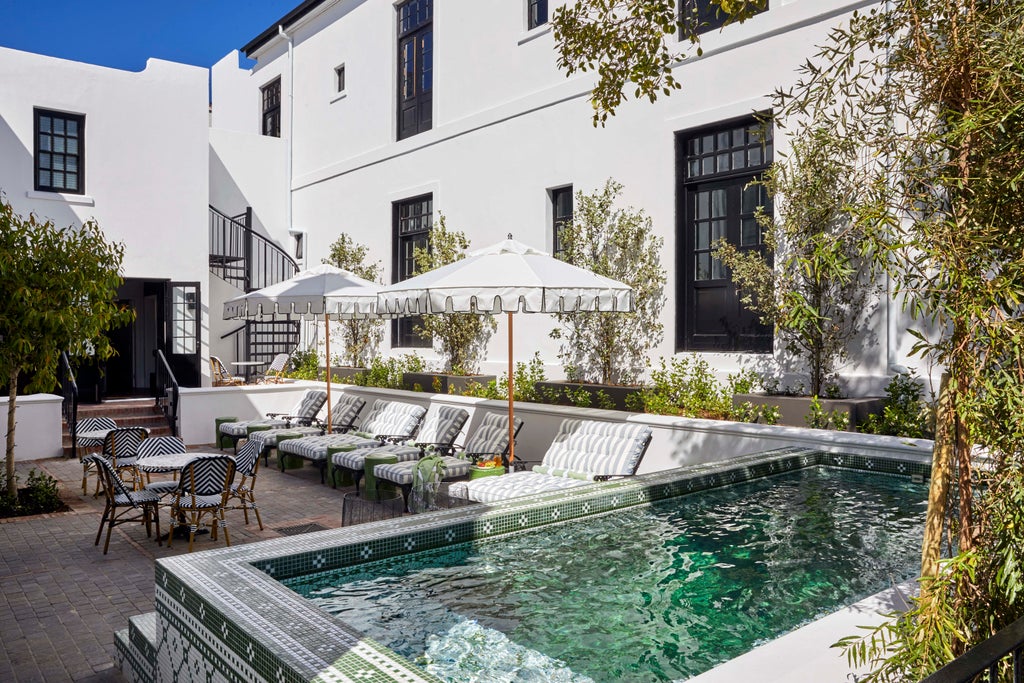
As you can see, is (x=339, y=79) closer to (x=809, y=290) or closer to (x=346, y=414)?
(x=346, y=414)

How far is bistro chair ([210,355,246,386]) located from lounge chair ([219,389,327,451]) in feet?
8.05

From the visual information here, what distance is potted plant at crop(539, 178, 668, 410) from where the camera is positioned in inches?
418

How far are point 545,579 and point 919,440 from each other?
4004 millimetres

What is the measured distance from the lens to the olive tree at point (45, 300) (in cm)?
802

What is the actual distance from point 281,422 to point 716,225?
287 inches

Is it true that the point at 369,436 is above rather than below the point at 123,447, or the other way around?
below

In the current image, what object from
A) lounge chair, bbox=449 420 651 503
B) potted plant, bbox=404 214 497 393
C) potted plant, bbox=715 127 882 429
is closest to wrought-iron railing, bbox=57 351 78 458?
potted plant, bbox=404 214 497 393

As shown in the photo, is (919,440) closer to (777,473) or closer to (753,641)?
(777,473)

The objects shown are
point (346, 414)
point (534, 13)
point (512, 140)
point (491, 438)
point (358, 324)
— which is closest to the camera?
point (491, 438)

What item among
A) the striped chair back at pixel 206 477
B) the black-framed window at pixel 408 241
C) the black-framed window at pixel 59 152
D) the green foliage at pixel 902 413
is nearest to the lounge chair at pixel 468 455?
the striped chair back at pixel 206 477

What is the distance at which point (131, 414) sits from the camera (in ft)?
47.4

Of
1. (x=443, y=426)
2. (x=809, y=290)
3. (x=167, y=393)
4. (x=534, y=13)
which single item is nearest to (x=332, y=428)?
(x=443, y=426)

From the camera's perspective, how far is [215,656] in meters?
3.46

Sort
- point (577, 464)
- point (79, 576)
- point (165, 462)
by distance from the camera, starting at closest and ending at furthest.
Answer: point (79, 576), point (165, 462), point (577, 464)
